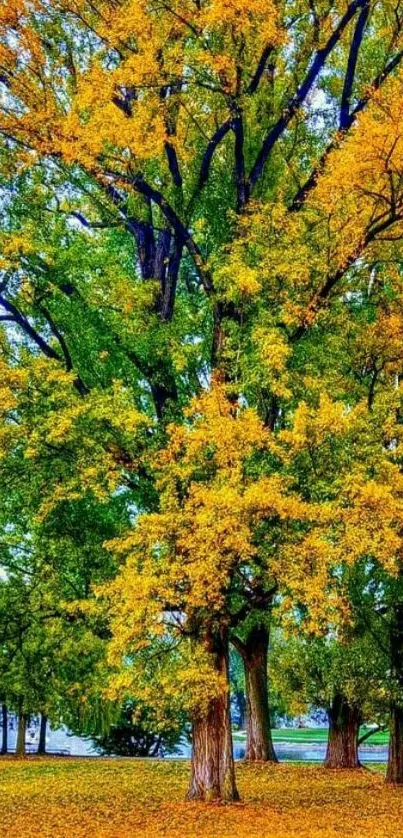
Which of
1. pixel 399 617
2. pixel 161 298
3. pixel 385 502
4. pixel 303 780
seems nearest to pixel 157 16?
pixel 161 298

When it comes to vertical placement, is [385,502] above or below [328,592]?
above

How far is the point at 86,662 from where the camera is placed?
21875 millimetres

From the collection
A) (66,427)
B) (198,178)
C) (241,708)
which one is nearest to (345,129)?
(198,178)

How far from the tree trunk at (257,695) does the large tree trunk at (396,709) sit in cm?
499

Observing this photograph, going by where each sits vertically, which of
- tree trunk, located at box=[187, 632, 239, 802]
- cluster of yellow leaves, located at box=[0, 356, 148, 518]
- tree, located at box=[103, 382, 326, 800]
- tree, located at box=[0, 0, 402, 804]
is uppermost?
tree, located at box=[0, 0, 402, 804]

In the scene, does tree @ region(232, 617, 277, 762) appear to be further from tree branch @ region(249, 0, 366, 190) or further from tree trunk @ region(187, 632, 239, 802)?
tree branch @ region(249, 0, 366, 190)

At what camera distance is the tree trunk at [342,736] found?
67.9 feet

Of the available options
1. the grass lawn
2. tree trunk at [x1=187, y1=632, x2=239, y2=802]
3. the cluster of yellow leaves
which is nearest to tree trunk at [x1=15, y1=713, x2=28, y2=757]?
tree trunk at [x1=187, y1=632, x2=239, y2=802]

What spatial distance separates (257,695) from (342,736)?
248 cm

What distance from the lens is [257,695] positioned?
67.4 feet

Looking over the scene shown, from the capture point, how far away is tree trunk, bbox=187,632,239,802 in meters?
12.1

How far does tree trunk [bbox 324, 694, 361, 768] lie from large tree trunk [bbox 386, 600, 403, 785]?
462 centimetres

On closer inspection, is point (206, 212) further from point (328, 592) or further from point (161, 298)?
point (328, 592)

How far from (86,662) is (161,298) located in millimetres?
11869
